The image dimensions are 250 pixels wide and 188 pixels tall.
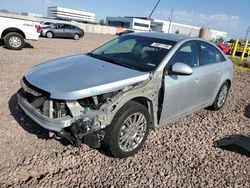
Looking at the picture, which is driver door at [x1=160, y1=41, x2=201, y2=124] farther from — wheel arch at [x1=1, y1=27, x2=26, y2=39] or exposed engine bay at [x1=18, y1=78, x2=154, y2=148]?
wheel arch at [x1=1, y1=27, x2=26, y2=39]

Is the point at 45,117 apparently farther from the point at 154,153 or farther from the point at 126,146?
the point at 154,153

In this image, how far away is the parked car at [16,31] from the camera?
1056cm

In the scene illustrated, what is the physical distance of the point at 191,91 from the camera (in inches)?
166

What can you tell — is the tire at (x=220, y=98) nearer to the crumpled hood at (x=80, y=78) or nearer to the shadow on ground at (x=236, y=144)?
the shadow on ground at (x=236, y=144)

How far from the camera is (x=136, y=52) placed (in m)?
4.18

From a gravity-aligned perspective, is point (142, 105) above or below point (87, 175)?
above

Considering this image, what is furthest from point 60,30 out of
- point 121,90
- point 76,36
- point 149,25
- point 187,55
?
point 149,25

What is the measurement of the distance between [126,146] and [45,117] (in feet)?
3.86

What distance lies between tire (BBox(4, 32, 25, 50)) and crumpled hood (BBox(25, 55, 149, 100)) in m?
8.06

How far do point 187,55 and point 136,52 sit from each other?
0.88 meters

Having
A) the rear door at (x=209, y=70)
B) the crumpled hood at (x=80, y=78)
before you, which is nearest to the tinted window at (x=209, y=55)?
the rear door at (x=209, y=70)

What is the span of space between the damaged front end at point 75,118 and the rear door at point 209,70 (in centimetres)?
221

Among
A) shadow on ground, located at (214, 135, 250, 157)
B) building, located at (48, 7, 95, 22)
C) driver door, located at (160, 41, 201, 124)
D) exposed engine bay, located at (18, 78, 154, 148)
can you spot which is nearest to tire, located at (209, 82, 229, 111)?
driver door, located at (160, 41, 201, 124)

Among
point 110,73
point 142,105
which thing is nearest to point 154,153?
point 142,105
